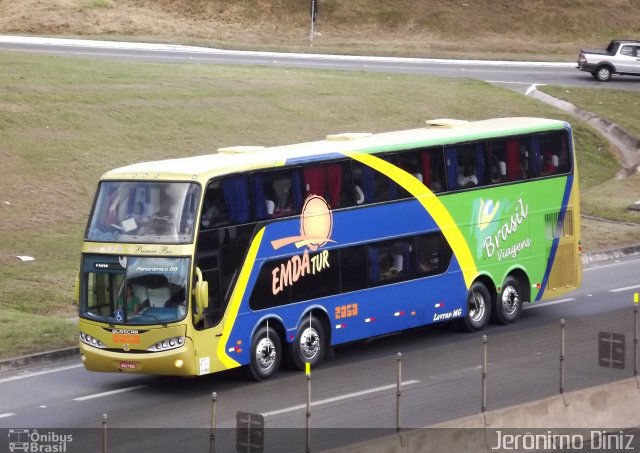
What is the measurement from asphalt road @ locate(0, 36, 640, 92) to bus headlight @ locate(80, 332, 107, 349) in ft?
103

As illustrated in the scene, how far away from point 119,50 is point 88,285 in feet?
116

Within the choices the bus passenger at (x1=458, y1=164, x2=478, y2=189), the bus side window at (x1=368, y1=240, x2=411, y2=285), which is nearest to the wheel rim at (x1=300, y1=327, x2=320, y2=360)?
the bus side window at (x1=368, y1=240, x2=411, y2=285)

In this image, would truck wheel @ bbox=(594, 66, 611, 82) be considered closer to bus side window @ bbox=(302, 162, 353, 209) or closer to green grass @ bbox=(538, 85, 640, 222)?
green grass @ bbox=(538, 85, 640, 222)

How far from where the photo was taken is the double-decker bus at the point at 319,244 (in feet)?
59.2

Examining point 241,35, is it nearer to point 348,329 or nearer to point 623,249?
point 623,249

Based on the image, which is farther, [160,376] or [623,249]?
[623,249]

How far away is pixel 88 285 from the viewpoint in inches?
725

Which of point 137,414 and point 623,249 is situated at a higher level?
point 137,414

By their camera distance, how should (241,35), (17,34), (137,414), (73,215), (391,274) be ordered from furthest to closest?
1. (241,35)
2. (17,34)
3. (73,215)
4. (391,274)
5. (137,414)

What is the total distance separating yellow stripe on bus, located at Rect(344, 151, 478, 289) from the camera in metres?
20.9

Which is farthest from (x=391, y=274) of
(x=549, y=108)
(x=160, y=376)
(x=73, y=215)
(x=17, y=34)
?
(x=17, y=34)

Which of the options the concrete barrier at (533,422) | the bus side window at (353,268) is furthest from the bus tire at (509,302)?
the concrete barrier at (533,422)

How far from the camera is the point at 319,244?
65.5ft

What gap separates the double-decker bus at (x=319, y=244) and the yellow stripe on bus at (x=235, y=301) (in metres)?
0.02
